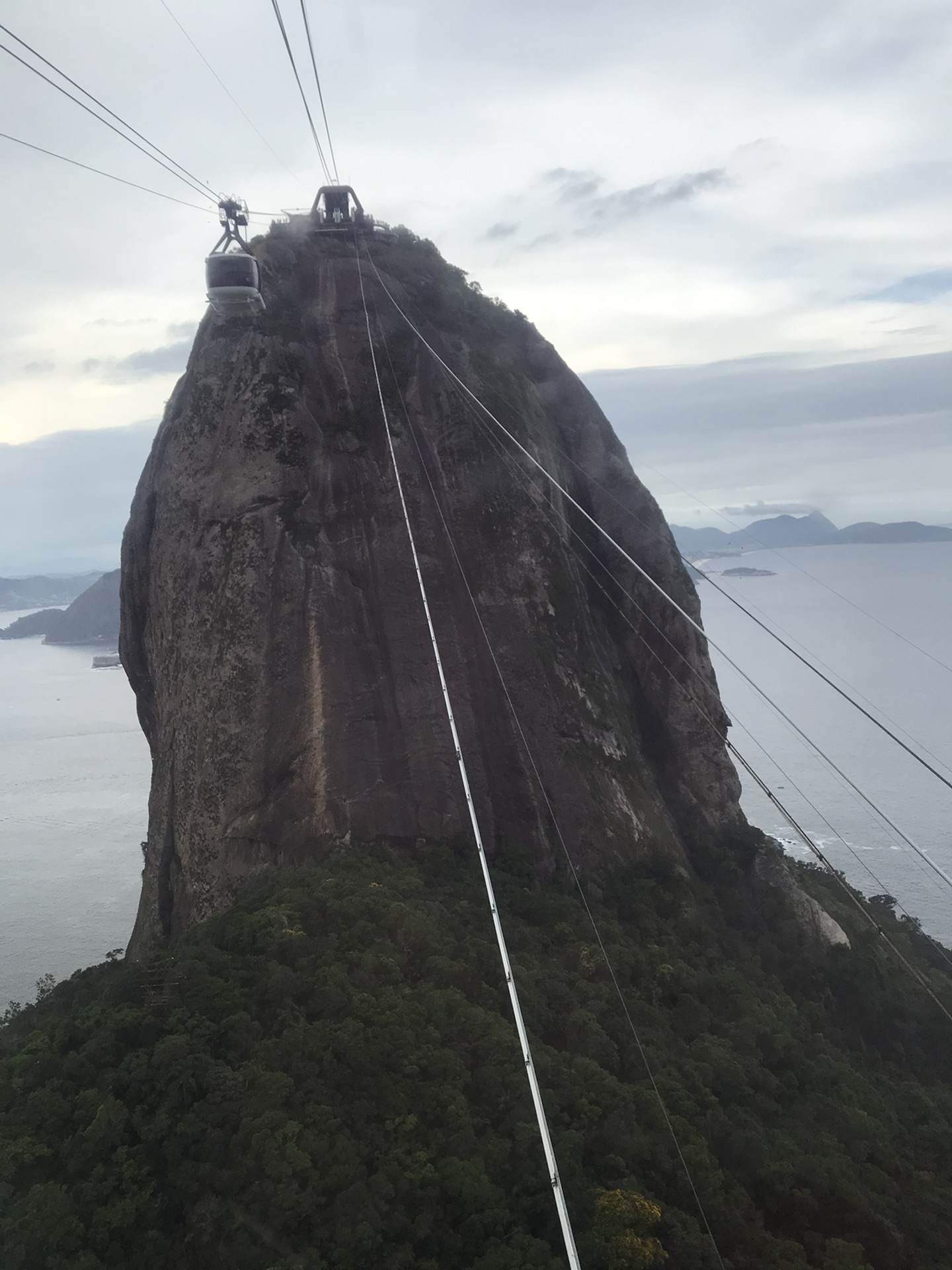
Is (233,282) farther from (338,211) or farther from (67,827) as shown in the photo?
(67,827)

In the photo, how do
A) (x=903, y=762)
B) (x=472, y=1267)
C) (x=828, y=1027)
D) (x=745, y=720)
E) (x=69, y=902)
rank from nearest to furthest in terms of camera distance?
(x=472, y=1267) < (x=828, y=1027) < (x=69, y=902) < (x=903, y=762) < (x=745, y=720)

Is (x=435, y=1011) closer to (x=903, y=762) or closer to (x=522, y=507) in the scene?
(x=522, y=507)

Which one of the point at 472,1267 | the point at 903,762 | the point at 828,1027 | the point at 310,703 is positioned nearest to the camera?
the point at 472,1267

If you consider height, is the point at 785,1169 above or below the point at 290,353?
below

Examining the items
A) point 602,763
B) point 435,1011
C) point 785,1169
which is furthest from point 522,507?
point 785,1169

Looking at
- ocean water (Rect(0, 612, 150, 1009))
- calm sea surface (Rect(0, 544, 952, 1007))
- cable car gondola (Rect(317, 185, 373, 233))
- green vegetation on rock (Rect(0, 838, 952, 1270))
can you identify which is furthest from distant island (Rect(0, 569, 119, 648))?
green vegetation on rock (Rect(0, 838, 952, 1270))

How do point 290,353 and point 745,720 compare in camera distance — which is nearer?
point 290,353

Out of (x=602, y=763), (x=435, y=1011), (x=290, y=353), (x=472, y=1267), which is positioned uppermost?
(x=290, y=353)
